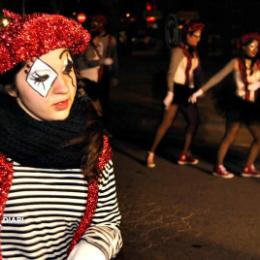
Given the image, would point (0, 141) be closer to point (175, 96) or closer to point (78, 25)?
point (78, 25)

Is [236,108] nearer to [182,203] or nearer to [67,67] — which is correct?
[182,203]

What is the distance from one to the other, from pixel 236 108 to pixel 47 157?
17.3 feet

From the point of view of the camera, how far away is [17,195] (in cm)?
200

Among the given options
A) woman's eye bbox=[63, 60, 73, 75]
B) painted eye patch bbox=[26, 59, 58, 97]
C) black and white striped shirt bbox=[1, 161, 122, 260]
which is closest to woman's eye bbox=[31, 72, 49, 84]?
painted eye patch bbox=[26, 59, 58, 97]

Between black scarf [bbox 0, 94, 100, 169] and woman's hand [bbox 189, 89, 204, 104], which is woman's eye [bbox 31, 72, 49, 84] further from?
woman's hand [bbox 189, 89, 204, 104]

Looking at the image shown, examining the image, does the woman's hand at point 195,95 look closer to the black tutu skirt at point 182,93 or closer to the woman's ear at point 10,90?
the black tutu skirt at point 182,93

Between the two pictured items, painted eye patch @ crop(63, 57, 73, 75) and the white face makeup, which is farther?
painted eye patch @ crop(63, 57, 73, 75)

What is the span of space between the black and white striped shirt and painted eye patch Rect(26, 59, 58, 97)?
10.9 inches

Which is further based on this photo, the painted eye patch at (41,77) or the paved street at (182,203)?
the paved street at (182,203)

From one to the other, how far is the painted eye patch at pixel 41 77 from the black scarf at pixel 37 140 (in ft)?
0.33

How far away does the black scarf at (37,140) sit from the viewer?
1.99 meters

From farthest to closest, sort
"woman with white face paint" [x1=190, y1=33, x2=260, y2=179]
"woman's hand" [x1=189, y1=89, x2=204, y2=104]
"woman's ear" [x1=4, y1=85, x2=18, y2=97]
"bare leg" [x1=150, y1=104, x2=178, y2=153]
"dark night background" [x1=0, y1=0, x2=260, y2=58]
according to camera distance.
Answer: "dark night background" [x1=0, y1=0, x2=260, y2=58]
"bare leg" [x1=150, y1=104, x2=178, y2=153]
"woman's hand" [x1=189, y1=89, x2=204, y2=104]
"woman with white face paint" [x1=190, y1=33, x2=260, y2=179]
"woman's ear" [x1=4, y1=85, x2=18, y2=97]

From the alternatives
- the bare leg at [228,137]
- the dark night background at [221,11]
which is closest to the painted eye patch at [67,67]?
the bare leg at [228,137]

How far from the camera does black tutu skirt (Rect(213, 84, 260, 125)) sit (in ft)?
22.7
